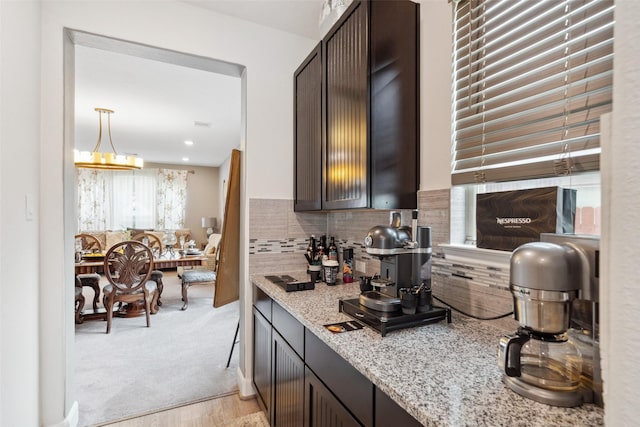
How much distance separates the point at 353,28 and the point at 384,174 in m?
0.77

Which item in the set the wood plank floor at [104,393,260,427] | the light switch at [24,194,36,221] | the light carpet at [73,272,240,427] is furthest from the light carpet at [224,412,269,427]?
the light switch at [24,194,36,221]

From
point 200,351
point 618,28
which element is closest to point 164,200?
point 200,351

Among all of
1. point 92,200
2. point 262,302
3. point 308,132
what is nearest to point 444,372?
point 262,302

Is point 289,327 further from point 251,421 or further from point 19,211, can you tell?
point 19,211

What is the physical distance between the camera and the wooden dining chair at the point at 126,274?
11.6 feet

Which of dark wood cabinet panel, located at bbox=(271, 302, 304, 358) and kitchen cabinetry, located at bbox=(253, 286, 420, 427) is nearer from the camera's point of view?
kitchen cabinetry, located at bbox=(253, 286, 420, 427)

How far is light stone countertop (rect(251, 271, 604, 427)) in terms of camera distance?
68 cm

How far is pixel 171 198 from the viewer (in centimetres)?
845

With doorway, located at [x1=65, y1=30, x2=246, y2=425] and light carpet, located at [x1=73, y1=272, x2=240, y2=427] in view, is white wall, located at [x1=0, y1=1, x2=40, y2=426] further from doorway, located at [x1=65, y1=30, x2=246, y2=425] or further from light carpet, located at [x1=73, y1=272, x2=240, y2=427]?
light carpet, located at [x1=73, y1=272, x2=240, y2=427]

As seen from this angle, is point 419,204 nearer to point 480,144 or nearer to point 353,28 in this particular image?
point 480,144

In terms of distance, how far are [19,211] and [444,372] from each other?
1933 millimetres

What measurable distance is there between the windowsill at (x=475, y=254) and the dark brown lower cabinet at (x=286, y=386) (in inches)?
31.6

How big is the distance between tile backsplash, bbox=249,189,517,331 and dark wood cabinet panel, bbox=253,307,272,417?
1.27ft

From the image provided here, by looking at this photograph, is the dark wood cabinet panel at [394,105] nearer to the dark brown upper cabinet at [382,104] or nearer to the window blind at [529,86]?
the dark brown upper cabinet at [382,104]
